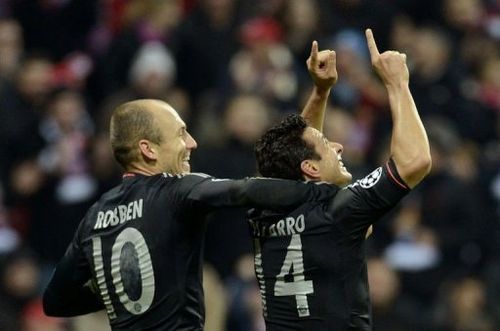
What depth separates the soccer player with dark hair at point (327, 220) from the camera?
481 centimetres

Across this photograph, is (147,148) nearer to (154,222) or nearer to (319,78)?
(154,222)

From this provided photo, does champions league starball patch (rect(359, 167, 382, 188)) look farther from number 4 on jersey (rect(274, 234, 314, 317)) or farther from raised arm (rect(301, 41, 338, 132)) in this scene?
raised arm (rect(301, 41, 338, 132))

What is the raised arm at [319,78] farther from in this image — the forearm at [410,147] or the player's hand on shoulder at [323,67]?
the forearm at [410,147]

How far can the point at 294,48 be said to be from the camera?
1065 cm

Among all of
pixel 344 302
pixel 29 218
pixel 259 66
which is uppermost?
pixel 259 66

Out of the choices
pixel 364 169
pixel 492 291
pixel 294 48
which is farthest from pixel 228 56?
pixel 492 291

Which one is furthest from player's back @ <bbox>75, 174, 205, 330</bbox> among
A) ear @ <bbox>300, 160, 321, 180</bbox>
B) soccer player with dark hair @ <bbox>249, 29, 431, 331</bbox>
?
ear @ <bbox>300, 160, 321, 180</bbox>

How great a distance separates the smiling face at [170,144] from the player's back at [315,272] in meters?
0.43

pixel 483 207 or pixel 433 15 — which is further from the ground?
pixel 433 15

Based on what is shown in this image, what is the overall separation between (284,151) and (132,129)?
1.93ft

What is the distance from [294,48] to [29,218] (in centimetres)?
238

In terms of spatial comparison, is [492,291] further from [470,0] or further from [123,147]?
[123,147]

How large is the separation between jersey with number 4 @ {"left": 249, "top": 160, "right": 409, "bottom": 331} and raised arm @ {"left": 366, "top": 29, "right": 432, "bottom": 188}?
0.10 metres

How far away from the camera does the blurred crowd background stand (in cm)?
930
